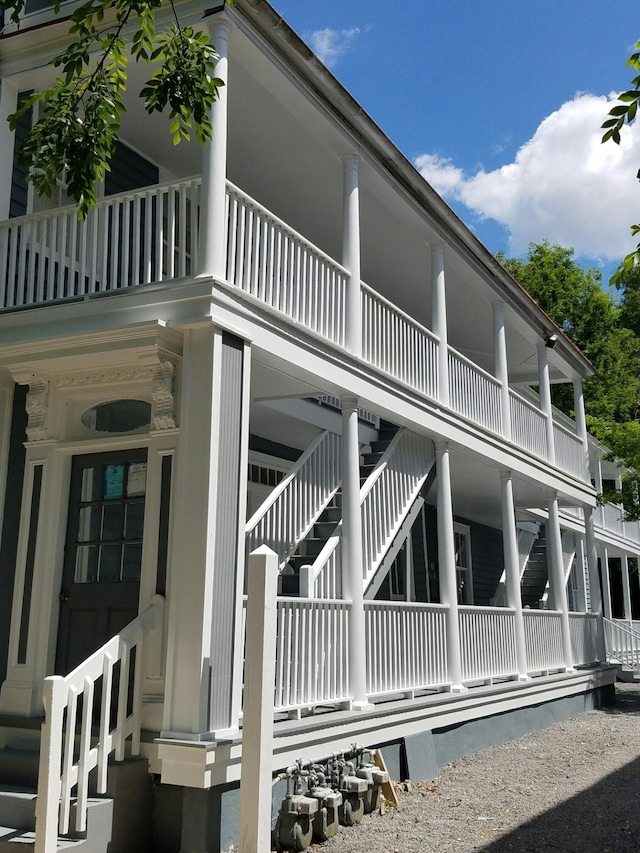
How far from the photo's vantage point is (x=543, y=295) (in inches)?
1363

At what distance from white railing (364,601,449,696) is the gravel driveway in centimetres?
99

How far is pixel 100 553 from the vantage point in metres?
7.45

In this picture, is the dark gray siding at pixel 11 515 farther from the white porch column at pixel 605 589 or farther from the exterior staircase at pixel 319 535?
the white porch column at pixel 605 589

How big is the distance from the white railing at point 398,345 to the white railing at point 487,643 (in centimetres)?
288

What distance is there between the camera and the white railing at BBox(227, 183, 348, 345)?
7312 millimetres

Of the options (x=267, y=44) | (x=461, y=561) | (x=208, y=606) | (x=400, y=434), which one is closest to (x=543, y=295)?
Result: (x=461, y=561)

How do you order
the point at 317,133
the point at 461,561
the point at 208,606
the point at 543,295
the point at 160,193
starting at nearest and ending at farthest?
the point at 208,606
the point at 160,193
the point at 317,133
the point at 461,561
the point at 543,295

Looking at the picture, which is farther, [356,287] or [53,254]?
[356,287]

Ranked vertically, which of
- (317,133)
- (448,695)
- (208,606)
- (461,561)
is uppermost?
(317,133)

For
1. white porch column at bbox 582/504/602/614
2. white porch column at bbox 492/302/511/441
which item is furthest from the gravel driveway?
white porch column at bbox 582/504/602/614

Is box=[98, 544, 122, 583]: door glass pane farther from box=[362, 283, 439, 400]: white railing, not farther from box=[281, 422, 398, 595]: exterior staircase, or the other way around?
box=[362, 283, 439, 400]: white railing

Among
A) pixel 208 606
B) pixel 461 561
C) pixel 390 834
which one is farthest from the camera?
pixel 461 561

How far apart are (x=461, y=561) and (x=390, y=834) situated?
11691 millimetres

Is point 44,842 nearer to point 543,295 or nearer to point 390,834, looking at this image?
point 390,834
